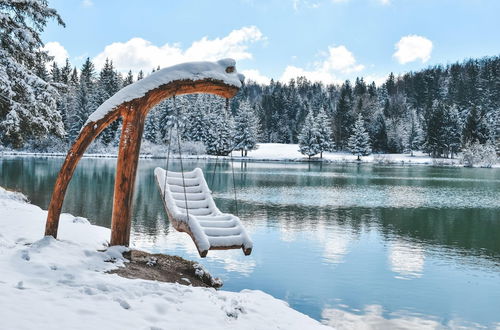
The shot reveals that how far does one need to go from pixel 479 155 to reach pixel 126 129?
224 ft

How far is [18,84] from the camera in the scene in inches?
567

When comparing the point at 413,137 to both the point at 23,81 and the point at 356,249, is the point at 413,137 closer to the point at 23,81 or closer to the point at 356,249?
the point at 356,249

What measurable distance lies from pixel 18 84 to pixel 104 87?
63791 mm

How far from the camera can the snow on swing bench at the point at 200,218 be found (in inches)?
317

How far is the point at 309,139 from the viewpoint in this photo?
72938mm

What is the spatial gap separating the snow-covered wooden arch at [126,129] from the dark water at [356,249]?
3.95 meters

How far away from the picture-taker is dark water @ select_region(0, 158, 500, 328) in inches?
409

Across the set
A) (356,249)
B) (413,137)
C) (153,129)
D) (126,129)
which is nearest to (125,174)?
(126,129)

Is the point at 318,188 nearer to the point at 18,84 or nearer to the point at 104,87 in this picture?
the point at 18,84

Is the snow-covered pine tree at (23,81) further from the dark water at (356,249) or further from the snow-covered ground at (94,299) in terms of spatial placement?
the snow-covered ground at (94,299)

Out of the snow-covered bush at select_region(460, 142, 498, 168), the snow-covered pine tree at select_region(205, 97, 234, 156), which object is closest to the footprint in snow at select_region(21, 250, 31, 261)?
the snow-covered pine tree at select_region(205, 97, 234, 156)

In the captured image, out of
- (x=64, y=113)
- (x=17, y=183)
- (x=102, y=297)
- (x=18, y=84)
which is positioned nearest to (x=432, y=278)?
(x=102, y=297)

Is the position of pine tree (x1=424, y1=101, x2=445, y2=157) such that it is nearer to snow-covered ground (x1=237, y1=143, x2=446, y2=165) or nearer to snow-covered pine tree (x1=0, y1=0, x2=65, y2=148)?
snow-covered ground (x1=237, y1=143, x2=446, y2=165)

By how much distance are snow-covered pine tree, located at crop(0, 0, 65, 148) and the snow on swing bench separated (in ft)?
19.9
